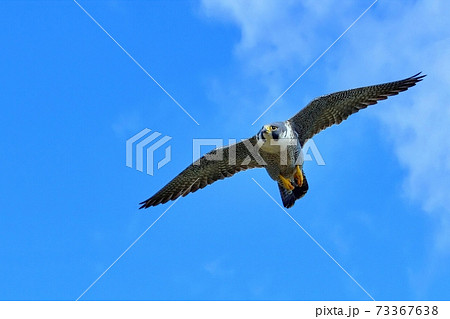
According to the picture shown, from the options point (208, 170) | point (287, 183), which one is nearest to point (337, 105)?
point (287, 183)

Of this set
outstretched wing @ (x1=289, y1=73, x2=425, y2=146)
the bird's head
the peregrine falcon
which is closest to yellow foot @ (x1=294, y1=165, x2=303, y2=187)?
the peregrine falcon

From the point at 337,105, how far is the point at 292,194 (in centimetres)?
226

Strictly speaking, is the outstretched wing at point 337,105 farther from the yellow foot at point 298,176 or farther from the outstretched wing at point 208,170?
the outstretched wing at point 208,170

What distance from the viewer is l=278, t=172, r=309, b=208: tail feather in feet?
49.6

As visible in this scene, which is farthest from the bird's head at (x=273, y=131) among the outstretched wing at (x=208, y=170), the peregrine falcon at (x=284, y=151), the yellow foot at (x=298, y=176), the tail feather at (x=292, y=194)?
the tail feather at (x=292, y=194)

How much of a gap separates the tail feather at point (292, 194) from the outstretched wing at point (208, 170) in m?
0.87

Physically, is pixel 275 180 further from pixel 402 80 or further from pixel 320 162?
pixel 402 80

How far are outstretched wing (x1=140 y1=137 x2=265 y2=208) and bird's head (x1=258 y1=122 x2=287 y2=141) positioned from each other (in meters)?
1.29

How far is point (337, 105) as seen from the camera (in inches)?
579

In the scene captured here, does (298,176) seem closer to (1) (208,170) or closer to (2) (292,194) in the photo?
(2) (292,194)

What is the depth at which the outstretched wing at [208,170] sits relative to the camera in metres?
15.1

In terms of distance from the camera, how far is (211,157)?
50.0 ft

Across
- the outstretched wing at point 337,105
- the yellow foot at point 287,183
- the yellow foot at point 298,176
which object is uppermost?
the outstretched wing at point 337,105

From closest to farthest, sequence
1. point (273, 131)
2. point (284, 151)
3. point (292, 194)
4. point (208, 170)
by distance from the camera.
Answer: point (273, 131), point (284, 151), point (292, 194), point (208, 170)
